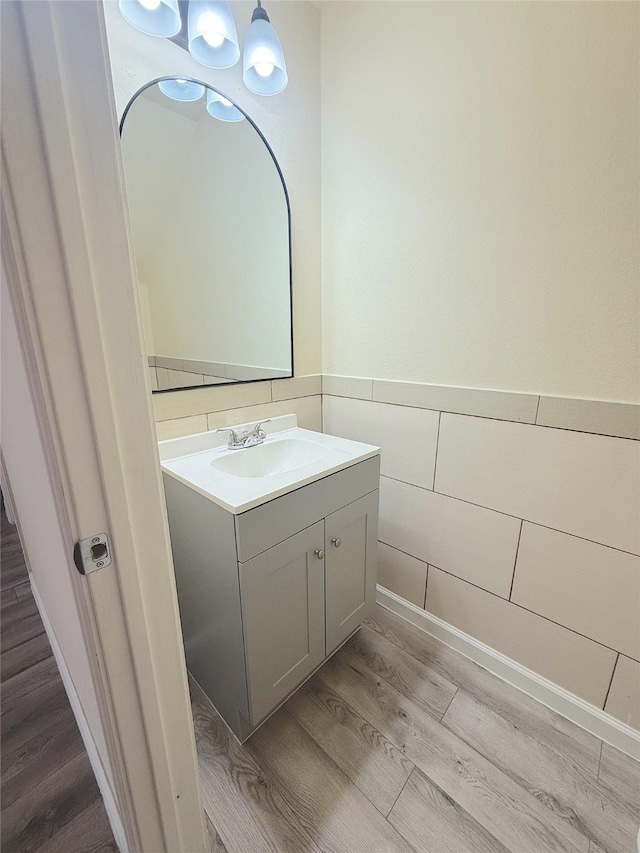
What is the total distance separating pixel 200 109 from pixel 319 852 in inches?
84.1

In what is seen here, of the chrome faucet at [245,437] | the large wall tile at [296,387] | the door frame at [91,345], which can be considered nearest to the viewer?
the door frame at [91,345]

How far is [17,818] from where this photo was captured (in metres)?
0.97

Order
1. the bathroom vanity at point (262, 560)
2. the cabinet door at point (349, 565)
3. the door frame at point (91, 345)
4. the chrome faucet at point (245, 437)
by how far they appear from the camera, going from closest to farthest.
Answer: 1. the door frame at point (91, 345)
2. the bathroom vanity at point (262, 560)
3. the cabinet door at point (349, 565)
4. the chrome faucet at point (245, 437)

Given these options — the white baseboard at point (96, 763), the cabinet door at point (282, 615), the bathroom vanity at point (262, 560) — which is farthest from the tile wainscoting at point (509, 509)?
the white baseboard at point (96, 763)

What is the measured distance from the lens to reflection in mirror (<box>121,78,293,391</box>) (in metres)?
1.12

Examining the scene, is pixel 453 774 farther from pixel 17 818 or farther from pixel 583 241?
pixel 583 241

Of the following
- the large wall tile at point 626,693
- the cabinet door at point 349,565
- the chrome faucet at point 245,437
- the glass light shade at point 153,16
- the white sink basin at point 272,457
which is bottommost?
the large wall tile at point 626,693

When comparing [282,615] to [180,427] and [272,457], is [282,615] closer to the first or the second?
[272,457]

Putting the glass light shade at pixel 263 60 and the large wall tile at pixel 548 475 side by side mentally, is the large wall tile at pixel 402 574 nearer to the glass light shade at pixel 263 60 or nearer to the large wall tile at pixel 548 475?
the large wall tile at pixel 548 475

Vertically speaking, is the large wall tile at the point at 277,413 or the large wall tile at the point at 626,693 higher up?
the large wall tile at the point at 277,413

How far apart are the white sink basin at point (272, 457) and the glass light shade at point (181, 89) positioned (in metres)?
1.14

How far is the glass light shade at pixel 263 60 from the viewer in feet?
3.64

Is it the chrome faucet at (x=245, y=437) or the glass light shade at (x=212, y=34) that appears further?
the chrome faucet at (x=245, y=437)

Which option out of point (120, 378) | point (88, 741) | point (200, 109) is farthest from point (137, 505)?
point (200, 109)
